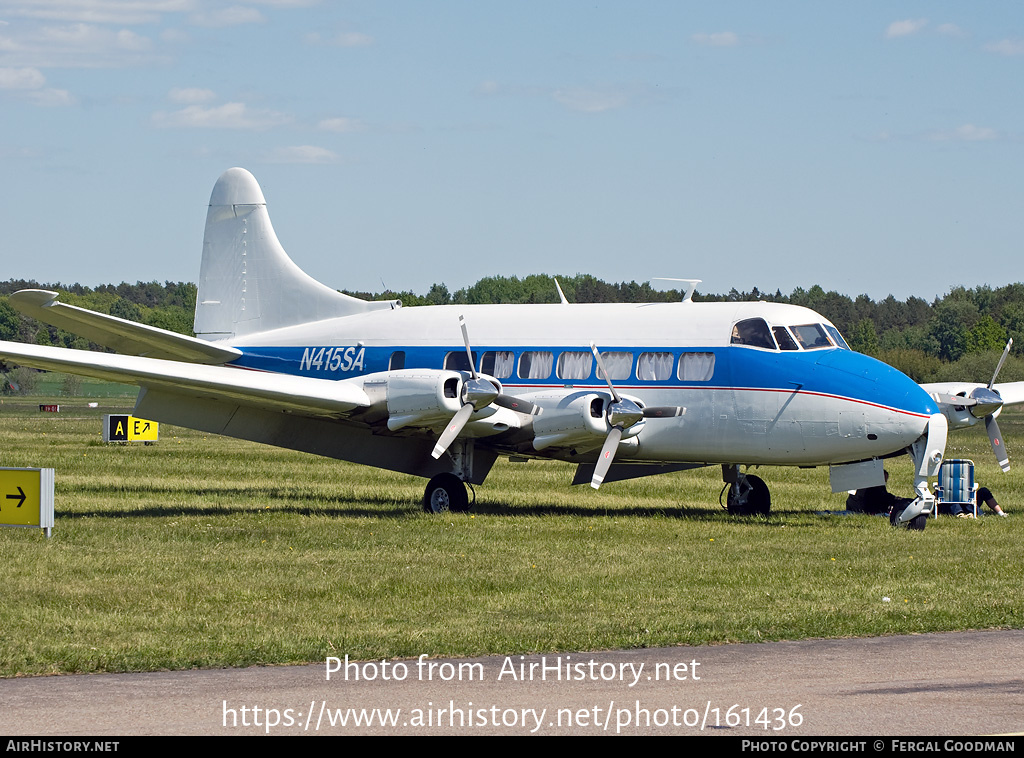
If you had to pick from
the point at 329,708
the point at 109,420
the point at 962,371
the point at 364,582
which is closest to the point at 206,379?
the point at 364,582

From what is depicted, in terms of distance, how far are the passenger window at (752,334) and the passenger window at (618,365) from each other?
1.91m

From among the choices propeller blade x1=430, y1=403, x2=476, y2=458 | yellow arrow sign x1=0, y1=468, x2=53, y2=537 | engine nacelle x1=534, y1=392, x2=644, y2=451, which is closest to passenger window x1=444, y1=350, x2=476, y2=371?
propeller blade x1=430, y1=403, x2=476, y2=458

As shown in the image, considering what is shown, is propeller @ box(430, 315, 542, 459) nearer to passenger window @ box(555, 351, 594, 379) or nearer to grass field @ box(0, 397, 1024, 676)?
passenger window @ box(555, 351, 594, 379)

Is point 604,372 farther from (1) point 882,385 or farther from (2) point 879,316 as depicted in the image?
(2) point 879,316

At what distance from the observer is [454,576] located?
17.2 metres

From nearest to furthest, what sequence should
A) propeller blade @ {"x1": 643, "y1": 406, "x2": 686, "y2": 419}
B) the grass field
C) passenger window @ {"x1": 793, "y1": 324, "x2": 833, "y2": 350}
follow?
the grass field < passenger window @ {"x1": 793, "y1": 324, "x2": 833, "y2": 350} < propeller blade @ {"x1": 643, "y1": 406, "x2": 686, "y2": 419}

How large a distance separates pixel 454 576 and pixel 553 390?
7714mm

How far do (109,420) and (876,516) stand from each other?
92.4 ft

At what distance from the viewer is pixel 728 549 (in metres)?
19.9

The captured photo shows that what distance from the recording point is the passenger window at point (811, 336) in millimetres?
22953

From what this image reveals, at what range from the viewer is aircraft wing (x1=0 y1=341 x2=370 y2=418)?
21953mm

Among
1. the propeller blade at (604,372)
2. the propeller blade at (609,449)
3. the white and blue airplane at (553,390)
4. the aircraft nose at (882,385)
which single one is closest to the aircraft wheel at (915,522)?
the white and blue airplane at (553,390)

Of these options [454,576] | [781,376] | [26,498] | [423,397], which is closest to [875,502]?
[781,376]

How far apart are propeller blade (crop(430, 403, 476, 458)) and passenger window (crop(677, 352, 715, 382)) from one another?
3.69 metres
